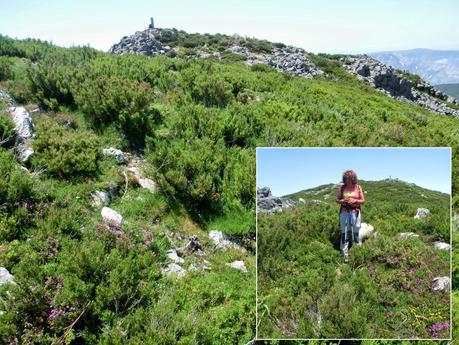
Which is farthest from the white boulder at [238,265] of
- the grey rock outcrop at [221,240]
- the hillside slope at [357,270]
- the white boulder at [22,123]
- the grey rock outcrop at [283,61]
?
the grey rock outcrop at [283,61]

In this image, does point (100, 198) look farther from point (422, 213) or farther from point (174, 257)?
point (422, 213)

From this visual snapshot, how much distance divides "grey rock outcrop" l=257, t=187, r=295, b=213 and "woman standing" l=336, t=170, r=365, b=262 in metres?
0.52

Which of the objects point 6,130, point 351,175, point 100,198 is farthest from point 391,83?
point 351,175

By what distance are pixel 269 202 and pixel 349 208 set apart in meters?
0.84

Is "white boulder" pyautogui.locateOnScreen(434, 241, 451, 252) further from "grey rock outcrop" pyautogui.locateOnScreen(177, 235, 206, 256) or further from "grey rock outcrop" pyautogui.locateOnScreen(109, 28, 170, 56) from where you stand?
"grey rock outcrop" pyautogui.locateOnScreen(109, 28, 170, 56)

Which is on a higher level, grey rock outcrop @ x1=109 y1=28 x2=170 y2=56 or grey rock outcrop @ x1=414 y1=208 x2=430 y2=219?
grey rock outcrop @ x1=109 y1=28 x2=170 y2=56

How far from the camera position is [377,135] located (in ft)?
44.0

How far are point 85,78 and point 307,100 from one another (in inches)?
370

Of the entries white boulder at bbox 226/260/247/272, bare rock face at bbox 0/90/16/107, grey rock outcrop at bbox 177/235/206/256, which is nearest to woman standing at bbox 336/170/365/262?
white boulder at bbox 226/260/247/272

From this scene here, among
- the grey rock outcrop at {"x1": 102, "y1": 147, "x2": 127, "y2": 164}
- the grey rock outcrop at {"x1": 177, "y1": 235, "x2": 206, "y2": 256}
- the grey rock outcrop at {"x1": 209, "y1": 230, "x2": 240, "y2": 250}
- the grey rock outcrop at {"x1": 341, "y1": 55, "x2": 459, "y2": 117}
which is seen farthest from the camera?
the grey rock outcrop at {"x1": 341, "y1": 55, "x2": 459, "y2": 117}

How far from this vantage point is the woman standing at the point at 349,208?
418 centimetres

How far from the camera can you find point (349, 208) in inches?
170

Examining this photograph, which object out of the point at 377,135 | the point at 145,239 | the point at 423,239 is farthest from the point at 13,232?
the point at 377,135

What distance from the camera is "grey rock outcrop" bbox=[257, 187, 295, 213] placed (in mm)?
4180
